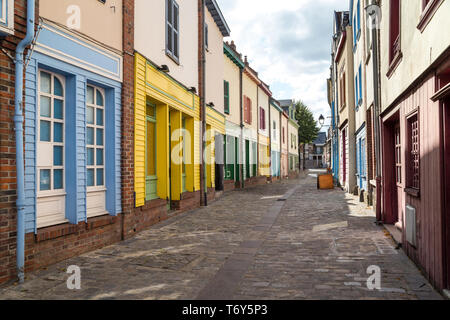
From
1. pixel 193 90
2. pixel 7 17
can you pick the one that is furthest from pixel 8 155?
pixel 193 90

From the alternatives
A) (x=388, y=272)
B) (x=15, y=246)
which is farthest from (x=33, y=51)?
(x=388, y=272)

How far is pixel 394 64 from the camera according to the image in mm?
6336

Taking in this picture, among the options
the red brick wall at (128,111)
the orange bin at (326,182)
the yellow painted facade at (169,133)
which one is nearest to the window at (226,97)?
the yellow painted facade at (169,133)

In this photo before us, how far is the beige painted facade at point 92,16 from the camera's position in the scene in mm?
5371

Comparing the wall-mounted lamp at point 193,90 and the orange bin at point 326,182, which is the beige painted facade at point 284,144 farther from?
the wall-mounted lamp at point 193,90

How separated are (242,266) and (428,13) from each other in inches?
156

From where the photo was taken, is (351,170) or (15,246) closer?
(15,246)

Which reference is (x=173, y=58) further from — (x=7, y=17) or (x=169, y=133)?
(x=7, y=17)

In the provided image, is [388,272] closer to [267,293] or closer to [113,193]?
[267,293]

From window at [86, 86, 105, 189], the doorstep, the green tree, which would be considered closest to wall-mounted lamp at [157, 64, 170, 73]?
window at [86, 86, 105, 189]

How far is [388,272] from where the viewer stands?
4.89m

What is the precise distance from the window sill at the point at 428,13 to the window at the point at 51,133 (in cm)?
514

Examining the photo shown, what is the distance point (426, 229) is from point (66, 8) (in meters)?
6.00

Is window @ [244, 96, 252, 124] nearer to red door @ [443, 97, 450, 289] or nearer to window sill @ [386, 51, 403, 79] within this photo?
window sill @ [386, 51, 403, 79]
